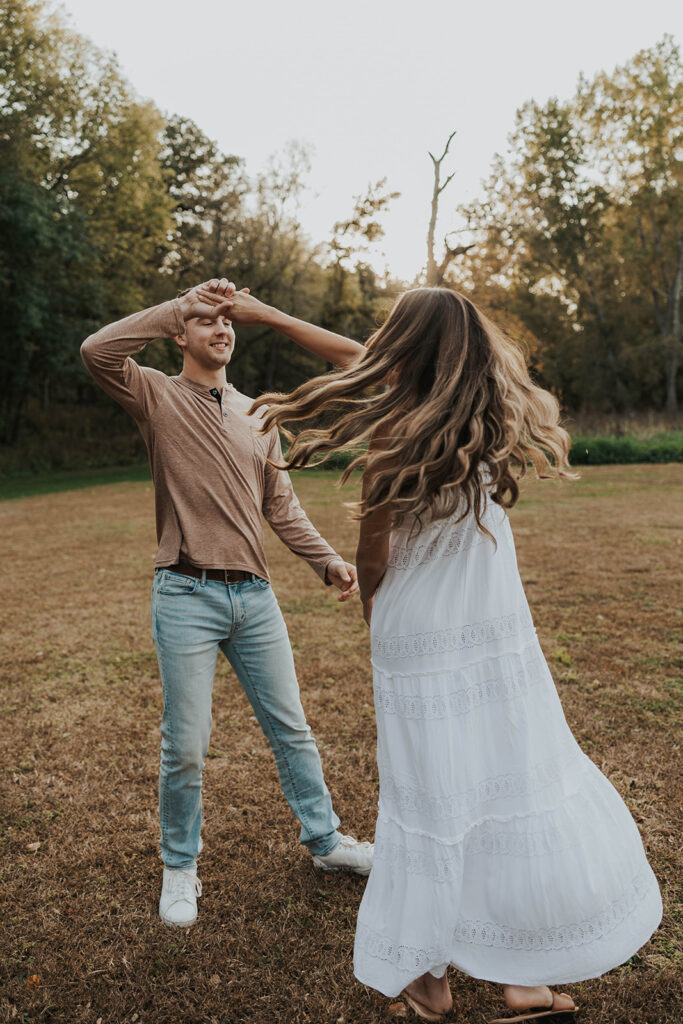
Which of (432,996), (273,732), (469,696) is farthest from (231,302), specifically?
(432,996)

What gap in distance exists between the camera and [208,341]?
2918mm

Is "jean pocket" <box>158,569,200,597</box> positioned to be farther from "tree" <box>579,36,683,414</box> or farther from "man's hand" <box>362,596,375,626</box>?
"tree" <box>579,36,683,414</box>

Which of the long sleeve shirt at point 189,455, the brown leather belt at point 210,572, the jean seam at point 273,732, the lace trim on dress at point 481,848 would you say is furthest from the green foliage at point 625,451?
the lace trim on dress at point 481,848

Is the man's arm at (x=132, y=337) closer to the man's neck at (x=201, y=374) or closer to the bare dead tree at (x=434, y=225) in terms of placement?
the man's neck at (x=201, y=374)

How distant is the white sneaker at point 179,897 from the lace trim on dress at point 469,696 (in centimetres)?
143

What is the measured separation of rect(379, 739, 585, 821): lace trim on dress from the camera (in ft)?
7.14

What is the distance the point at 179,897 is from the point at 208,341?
222 cm

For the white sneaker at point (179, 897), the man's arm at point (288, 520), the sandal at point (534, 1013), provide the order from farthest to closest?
1. the man's arm at point (288, 520)
2. the white sneaker at point (179, 897)
3. the sandal at point (534, 1013)

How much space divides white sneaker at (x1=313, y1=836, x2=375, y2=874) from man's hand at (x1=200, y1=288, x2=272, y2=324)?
7.34ft

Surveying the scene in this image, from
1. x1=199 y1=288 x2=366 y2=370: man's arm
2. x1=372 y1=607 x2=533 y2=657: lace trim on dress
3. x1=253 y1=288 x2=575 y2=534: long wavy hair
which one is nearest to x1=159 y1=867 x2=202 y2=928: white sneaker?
x1=372 y1=607 x2=533 y2=657: lace trim on dress

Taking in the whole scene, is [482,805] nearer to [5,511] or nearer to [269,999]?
[269,999]

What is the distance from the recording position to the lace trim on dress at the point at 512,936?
7.02 ft

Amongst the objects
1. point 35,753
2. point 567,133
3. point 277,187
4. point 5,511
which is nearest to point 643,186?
point 567,133

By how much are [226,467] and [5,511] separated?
15951 millimetres
